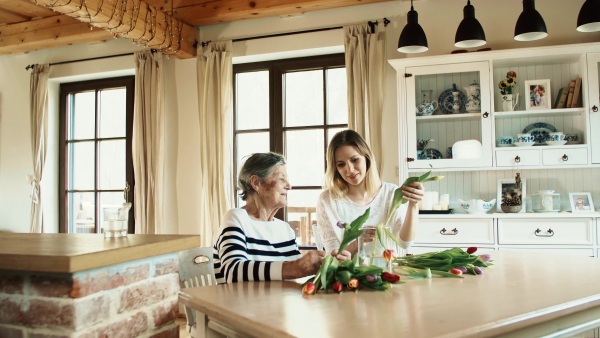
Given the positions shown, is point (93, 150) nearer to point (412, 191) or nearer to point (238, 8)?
point (238, 8)

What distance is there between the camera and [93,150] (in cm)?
525

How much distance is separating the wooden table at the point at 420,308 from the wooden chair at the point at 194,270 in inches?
8.9

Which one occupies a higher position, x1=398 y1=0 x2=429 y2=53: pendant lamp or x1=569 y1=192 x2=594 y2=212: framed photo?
x1=398 y1=0 x2=429 y2=53: pendant lamp

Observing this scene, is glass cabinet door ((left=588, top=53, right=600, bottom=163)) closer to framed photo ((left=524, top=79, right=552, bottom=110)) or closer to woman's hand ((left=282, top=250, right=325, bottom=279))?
framed photo ((left=524, top=79, right=552, bottom=110))

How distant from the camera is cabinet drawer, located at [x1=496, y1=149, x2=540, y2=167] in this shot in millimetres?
3475

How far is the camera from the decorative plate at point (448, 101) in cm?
366

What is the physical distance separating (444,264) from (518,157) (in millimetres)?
2003

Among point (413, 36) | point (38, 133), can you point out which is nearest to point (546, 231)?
point (413, 36)

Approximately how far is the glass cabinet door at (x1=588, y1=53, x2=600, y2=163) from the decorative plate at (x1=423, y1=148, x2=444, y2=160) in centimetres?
96

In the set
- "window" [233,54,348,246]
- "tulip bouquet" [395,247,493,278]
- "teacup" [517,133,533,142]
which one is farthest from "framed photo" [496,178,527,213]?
"tulip bouquet" [395,247,493,278]

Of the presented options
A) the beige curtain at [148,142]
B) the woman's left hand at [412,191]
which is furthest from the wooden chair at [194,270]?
the beige curtain at [148,142]

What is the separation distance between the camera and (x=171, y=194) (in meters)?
4.75

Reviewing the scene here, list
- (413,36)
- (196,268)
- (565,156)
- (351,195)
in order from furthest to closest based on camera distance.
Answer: (565,156) < (413,36) < (351,195) < (196,268)

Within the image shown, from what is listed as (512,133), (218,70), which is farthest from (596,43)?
(218,70)
